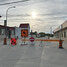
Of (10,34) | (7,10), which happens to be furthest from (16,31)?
(7,10)

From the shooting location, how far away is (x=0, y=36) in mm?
41781

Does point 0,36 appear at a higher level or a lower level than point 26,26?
lower

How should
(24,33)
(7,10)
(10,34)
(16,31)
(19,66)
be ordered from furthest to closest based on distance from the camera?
(16,31)
(10,34)
(7,10)
(24,33)
(19,66)

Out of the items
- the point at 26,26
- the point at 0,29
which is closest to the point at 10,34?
the point at 0,29

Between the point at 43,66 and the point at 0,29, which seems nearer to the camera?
the point at 43,66

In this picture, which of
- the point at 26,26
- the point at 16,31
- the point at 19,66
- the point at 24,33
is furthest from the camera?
the point at 26,26

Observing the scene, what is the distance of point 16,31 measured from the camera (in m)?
64.8

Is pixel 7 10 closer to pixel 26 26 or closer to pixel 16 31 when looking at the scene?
pixel 16 31

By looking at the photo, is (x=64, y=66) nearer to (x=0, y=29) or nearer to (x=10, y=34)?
(x=0, y=29)

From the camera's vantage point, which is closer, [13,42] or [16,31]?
[13,42]

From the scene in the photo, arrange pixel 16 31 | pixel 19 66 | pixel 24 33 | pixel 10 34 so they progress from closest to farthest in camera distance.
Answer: pixel 19 66, pixel 24 33, pixel 10 34, pixel 16 31

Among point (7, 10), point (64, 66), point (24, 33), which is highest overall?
point (7, 10)

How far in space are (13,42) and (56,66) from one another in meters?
12.8

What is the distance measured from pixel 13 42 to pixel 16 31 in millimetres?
47365
